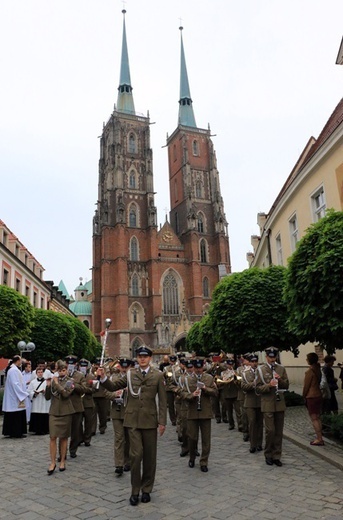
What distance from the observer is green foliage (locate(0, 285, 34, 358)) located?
18203 mm

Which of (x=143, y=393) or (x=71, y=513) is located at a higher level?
(x=143, y=393)

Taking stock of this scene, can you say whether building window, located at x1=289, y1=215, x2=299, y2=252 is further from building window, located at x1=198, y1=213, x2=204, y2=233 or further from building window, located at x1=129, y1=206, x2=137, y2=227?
building window, located at x1=198, y1=213, x2=204, y2=233

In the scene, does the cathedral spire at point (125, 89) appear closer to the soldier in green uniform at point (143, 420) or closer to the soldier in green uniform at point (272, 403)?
the soldier in green uniform at point (272, 403)

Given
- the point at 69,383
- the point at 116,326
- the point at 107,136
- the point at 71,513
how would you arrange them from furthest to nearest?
the point at 107,136 → the point at 116,326 → the point at 69,383 → the point at 71,513

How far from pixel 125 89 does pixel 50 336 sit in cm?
6383

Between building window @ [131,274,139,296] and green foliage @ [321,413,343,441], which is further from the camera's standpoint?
building window @ [131,274,139,296]

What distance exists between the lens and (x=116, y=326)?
6000cm

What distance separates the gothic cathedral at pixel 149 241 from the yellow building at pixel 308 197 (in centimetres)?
3616

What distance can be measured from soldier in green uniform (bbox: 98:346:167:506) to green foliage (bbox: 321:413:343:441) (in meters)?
4.05

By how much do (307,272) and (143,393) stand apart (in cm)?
419

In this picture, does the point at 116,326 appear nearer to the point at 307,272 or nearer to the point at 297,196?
the point at 297,196

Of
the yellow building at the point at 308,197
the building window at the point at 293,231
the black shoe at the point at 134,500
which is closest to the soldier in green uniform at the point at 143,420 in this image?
the black shoe at the point at 134,500

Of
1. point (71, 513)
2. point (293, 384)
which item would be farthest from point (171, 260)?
point (71, 513)

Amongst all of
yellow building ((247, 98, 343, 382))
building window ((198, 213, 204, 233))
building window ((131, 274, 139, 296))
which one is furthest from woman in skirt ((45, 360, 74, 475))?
building window ((198, 213, 204, 233))
